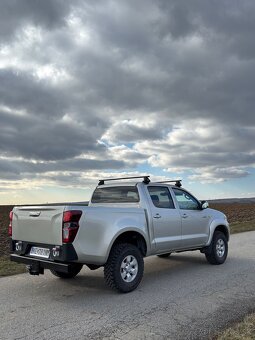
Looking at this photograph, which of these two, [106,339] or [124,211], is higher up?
[124,211]

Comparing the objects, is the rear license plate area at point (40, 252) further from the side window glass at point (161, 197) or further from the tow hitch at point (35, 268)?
the side window glass at point (161, 197)

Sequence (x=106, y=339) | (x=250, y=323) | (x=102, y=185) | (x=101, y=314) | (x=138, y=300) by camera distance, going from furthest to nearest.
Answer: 1. (x=102, y=185)
2. (x=138, y=300)
3. (x=101, y=314)
4. (x=250, y=323)
5. (x=106, y=339)

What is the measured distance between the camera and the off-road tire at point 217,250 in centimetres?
899

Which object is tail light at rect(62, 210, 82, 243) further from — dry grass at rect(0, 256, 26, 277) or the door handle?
dry grass at rect(0, 256, 26, 277)

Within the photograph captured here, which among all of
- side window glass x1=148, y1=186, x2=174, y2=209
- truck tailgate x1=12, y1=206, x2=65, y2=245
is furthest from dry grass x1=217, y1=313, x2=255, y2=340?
side window glass x1=148, y1=186, x2=174, y2=209

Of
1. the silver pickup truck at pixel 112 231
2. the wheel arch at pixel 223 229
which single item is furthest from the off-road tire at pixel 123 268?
the wheel arch at pixel 223 229

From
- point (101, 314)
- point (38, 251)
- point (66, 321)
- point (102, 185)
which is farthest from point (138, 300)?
point (102, 185)

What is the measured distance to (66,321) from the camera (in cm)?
516

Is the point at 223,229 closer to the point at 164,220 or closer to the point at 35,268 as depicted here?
the point at 164,220

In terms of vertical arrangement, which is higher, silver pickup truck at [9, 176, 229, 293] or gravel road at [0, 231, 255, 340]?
silver pickup truck at [9, 176, 229, 293]

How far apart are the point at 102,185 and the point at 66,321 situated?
12.3 ft

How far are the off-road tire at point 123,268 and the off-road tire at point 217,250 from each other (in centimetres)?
261

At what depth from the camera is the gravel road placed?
4.81 meters

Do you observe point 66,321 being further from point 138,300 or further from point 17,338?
point 138,300
